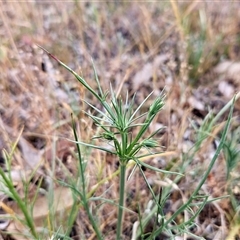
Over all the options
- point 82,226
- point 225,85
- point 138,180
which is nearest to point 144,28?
point 225,85

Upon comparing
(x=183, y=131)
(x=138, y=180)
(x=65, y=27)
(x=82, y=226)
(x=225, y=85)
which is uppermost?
(x=65, y=27)

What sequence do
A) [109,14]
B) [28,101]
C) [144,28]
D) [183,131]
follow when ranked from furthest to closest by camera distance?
[109,14] < [144,28] < [28,101] < [183,131]

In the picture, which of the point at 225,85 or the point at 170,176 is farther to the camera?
the point at 225,85

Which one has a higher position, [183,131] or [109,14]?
[109,14]

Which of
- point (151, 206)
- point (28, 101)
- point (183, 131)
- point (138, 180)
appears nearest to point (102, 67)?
point (28, 101)

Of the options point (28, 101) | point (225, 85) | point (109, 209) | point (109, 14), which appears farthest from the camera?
point (109, 14)

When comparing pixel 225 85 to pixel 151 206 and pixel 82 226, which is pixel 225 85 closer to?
pixel 151 206

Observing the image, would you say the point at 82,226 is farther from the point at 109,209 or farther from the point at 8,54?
the point at 8,54
